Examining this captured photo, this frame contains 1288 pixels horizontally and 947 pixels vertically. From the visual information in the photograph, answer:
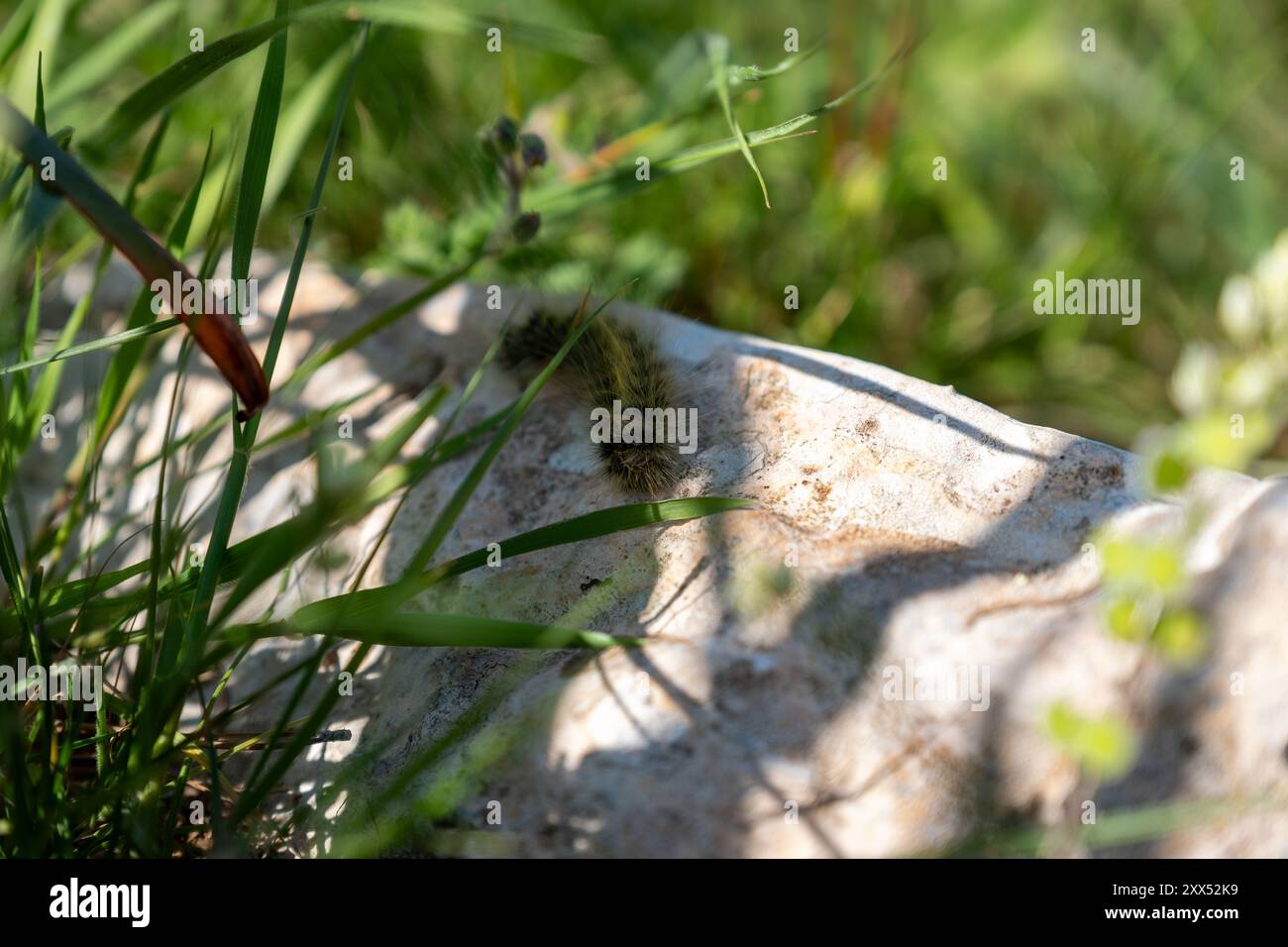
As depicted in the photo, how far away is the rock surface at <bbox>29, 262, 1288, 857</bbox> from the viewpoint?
1.43 m

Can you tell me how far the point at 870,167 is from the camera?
11.0 ft

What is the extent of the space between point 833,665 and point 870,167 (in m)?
2.26

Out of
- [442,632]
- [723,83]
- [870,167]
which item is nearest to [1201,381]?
[442,632]

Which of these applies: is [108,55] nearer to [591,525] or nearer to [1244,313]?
[591,525]

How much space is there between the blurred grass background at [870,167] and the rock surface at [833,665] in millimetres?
1049

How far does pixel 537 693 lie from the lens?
1.58 meters

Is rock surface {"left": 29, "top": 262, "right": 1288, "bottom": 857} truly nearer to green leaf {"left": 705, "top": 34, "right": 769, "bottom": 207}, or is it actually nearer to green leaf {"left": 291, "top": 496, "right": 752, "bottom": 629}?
green leaf {"left": 291, "top": 496, "right": 752, "bottom": 629}

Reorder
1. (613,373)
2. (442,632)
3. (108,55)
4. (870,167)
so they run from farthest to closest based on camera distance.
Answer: (870,167)
(108,55)
(613,373)
(442,632)

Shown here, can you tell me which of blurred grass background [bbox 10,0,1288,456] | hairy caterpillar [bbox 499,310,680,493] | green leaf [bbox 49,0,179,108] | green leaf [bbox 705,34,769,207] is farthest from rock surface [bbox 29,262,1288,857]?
green leaf [bbox 49,0,179,108]

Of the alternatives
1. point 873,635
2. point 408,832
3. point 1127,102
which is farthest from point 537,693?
point 1127,102

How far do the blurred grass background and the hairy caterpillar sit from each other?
562mm

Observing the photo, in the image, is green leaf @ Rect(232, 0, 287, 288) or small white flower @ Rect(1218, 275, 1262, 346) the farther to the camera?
green leaf @ Rect(232, 0, 287, 288)

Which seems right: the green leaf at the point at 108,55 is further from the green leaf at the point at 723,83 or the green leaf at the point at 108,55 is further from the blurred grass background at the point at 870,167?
the green leaf at the point at 723,83
